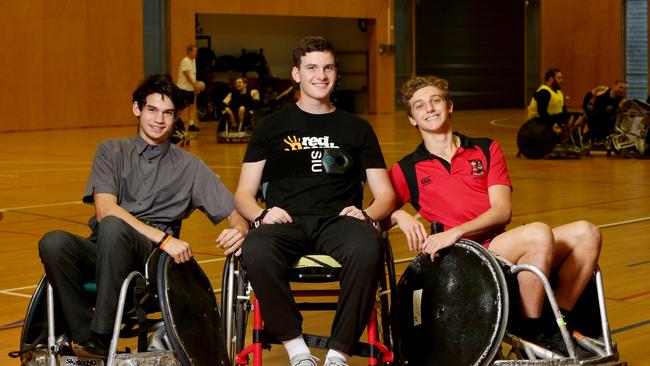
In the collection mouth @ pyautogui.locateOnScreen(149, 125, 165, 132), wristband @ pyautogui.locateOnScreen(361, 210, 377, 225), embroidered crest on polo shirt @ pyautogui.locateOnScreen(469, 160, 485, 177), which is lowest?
wristband @ pyautogui.locateOnScreen(361, 210, 377, 225)

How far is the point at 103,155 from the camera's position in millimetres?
4410

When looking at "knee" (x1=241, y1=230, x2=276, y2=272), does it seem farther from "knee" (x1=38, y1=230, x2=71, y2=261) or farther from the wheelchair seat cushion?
"knee" (x1=38, y1=230, x2=71, y2=261)

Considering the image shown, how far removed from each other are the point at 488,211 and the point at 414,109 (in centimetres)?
53

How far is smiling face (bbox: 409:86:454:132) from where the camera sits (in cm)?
441

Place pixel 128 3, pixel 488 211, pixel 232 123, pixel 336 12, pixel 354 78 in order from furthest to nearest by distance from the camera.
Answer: pixel 354 78, pixel 336 12, pixel 128 3, pixel 232 123, pixel 488 211

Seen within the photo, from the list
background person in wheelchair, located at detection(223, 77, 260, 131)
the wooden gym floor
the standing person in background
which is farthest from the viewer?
the standing person in background

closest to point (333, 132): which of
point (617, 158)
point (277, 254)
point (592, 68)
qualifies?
point (277, 254)

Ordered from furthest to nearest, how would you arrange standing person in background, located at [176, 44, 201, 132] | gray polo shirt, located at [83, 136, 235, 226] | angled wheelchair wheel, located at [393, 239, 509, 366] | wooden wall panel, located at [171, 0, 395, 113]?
wooden wall panel, located at [171, 0, 395, 113]
standing person in background, located at [176, 44, 201, 132]
gray polo shirt, located at [83, 136, 235, 226]
angled wheelchair wheel, located at [393, 239, 509, 366]

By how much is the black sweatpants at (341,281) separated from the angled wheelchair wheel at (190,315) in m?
0.20

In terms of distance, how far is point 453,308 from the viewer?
3.83m

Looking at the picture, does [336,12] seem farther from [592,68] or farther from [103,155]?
[103,155]

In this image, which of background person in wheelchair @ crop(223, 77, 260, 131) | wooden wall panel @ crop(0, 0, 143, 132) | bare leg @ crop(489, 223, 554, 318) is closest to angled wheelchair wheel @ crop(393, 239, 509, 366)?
bare leg @ crop(489, 223, 554, 318)

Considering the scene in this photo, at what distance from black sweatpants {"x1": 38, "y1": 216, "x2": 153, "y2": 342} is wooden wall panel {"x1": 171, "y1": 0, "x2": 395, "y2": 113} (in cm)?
1983

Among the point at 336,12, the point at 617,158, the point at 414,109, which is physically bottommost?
the point at 617,158
